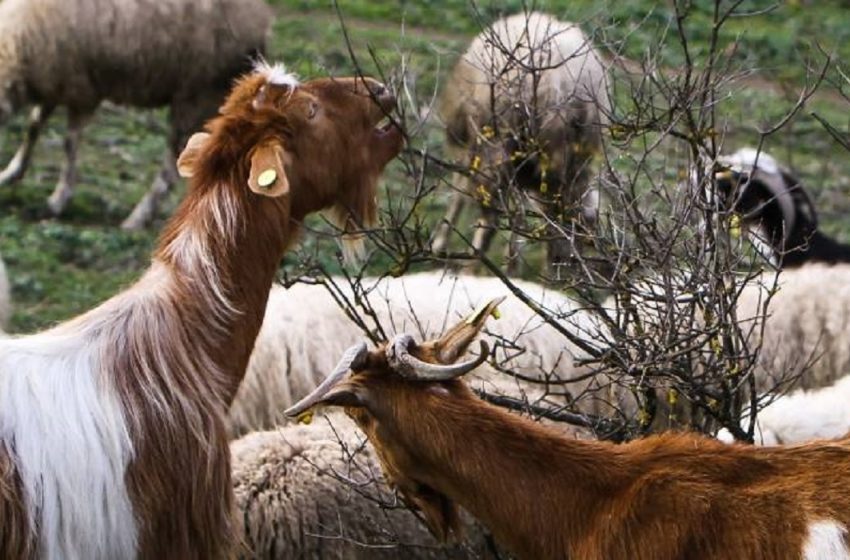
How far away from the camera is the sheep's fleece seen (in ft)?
18.4

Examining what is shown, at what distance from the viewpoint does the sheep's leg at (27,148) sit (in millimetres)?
11430

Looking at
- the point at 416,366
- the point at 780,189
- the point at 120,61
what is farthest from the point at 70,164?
the point at 416,366

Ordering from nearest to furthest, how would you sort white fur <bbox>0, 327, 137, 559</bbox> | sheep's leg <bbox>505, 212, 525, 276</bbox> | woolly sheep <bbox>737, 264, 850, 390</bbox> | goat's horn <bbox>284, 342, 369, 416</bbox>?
goat's horn <bbox>284, 342, 369, 416</bbox> < white fur <bbox>0, 327, 137, 559</bbox> < sheep's leg <bbox>505, 212, 525, 276</bbox> < woolly sheep <bbox>737, 264, 850, 390</bbox>

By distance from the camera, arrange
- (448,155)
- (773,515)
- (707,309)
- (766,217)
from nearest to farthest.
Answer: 1. (773,515)
2. (707,309)
3. (766,217)
4. (448,155)

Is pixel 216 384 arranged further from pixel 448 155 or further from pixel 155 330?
pixel 448 155

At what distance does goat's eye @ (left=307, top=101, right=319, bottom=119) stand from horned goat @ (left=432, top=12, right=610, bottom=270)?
0.59 metres

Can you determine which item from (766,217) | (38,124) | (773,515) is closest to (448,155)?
(766,217)

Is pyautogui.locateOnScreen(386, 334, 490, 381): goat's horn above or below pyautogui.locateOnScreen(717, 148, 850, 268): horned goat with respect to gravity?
below

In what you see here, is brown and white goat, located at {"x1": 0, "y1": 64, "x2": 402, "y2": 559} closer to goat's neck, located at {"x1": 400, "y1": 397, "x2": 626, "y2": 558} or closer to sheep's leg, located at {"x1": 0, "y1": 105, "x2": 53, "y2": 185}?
goat's neck, located at {"x1": 400, "y1": 397, "x2": 626, "y2": 558}

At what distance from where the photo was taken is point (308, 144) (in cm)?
518

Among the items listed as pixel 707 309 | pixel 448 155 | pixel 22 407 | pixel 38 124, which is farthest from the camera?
pixel 38 124

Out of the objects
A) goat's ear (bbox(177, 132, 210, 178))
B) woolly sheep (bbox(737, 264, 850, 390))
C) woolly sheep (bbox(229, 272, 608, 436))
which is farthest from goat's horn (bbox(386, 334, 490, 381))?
woolly sheep (bbox(737, 264, 850, 390))

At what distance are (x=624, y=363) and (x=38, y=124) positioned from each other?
23.8ft

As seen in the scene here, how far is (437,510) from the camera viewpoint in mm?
4305
